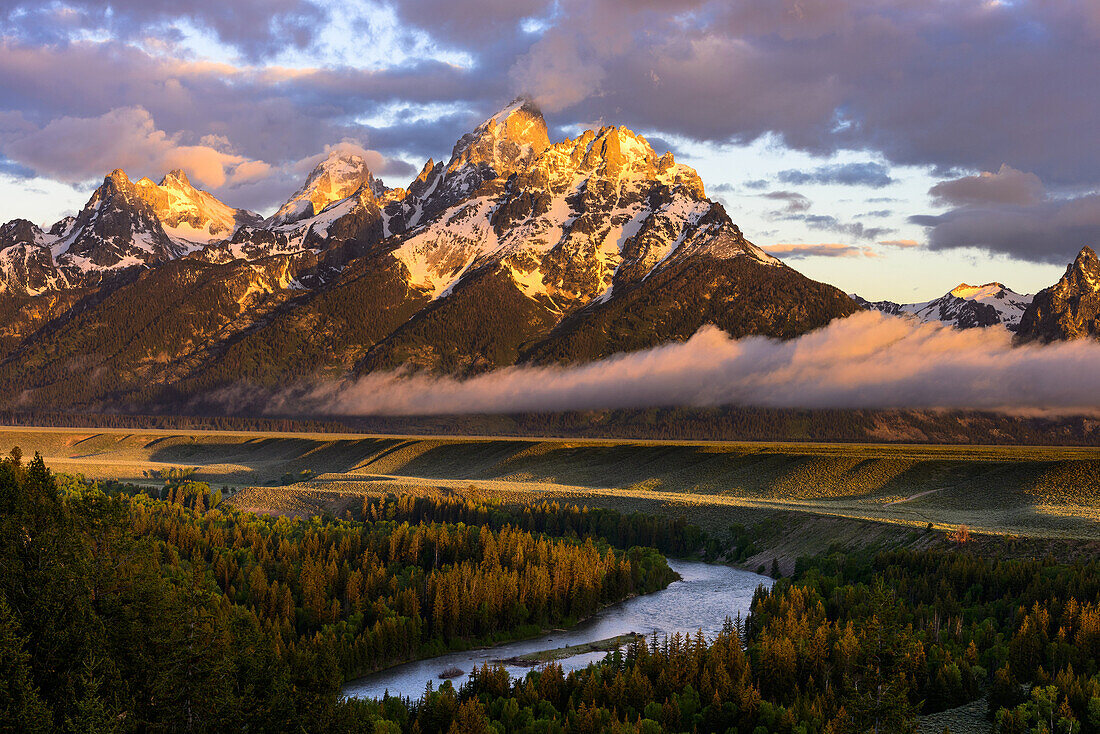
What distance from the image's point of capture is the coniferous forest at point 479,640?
68.2 meters

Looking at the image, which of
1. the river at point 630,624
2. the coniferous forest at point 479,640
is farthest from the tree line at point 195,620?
the river at point 630,624

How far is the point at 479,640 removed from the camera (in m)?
125

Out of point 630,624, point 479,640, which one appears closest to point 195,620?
point 479,640

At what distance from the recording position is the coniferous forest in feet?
224

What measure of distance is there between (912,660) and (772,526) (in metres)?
93.1

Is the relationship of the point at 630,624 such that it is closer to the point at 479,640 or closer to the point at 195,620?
the point at 479,640

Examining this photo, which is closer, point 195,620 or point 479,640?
point 195,620

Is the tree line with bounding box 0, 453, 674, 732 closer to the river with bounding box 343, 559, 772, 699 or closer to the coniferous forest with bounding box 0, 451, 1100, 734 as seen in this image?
the coniferous forest with bounding box 0, 451, 1100, 734

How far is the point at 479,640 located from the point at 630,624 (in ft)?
69.7

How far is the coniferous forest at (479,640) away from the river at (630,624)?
2.66m

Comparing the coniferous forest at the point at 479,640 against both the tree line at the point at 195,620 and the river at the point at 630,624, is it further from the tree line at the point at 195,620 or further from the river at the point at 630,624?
the river at the point at 630,624

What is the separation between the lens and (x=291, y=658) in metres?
95.2

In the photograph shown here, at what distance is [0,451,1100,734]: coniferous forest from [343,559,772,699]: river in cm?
266

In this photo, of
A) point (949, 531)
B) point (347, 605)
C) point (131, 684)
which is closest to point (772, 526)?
point (949, 531)
